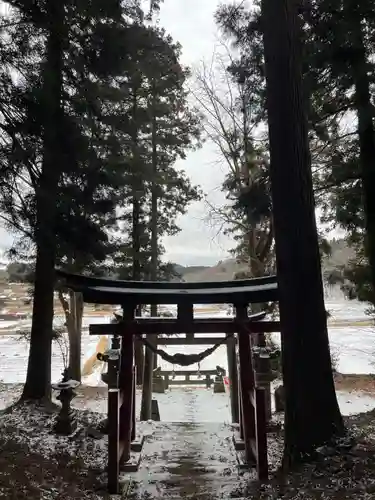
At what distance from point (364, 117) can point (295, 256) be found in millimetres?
3016

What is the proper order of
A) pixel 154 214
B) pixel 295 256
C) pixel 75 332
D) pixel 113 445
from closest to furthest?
pixel 295 256, pixel 113 445, pixel 154 214, pixel 75 332

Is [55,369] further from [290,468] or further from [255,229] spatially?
[290,468]

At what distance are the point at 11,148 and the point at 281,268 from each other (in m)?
3.53

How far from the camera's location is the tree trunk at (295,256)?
13.8ft

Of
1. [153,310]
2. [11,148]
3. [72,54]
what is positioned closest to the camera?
[11,148]

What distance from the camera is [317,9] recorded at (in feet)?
19.1

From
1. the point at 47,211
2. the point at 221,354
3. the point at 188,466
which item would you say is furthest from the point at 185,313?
the point at 221,354

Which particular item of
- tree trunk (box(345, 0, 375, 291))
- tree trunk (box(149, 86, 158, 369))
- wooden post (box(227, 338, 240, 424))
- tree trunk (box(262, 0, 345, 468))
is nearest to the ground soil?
tree trunk (box(262, 0, 345, 468))

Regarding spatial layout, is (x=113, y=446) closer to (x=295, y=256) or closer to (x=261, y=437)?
(x=261, y=437)

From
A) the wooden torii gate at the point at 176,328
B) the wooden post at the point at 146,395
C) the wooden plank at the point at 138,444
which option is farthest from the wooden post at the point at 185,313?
the wooden post at the point at 146,395

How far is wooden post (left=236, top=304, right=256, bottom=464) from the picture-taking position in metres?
5.59

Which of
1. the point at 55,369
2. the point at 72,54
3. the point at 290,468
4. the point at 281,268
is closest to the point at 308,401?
the point at 290,468

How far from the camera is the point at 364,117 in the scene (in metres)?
6.10

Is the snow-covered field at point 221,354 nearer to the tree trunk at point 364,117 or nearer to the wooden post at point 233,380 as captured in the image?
the wooden post at point 233,380
